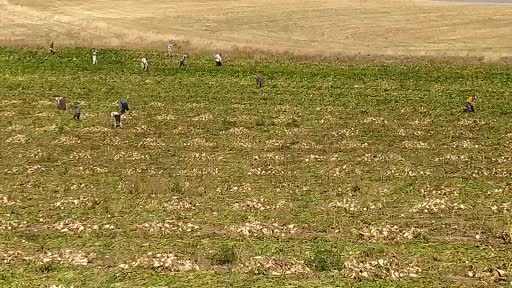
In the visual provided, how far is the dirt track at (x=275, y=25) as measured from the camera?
8006 centimetres

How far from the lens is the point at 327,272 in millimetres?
18391

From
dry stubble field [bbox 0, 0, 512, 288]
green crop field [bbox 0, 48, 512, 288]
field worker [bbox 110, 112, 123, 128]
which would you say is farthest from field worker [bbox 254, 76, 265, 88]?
field worker [bbox 110, 112, 123, 128]

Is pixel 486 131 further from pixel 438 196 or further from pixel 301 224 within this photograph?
pixel 301 224

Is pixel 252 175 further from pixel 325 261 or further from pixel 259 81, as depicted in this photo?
pixel 259 81

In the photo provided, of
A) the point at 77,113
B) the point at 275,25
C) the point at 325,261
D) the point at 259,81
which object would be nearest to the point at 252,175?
the point at 325,261

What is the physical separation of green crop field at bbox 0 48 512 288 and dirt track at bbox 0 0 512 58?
1020 inches

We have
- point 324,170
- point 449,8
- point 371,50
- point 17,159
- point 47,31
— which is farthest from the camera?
point 449,8

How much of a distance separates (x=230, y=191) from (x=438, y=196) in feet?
30.0

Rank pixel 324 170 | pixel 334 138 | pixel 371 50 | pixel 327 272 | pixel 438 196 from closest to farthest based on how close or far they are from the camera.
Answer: pixel 327 272
pixel 438 196
pixel 324 170
pixel 334 138
pixel 371 50

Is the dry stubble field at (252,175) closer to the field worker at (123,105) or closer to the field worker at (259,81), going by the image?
the field worker at (123,105)

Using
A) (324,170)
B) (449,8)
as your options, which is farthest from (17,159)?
(449,8)

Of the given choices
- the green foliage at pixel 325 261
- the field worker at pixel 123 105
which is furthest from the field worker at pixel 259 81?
the green foliage at pixel 325 261

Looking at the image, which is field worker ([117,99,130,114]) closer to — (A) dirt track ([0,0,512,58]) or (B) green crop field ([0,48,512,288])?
(B) green crop field ([0,48,512,288])

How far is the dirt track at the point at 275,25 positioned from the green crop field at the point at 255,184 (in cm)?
2591
